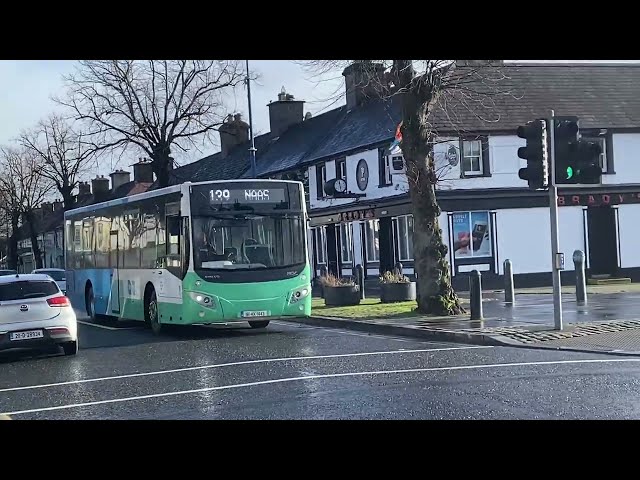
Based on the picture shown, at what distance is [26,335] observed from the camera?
50.7ft

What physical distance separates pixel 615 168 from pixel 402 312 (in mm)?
17638

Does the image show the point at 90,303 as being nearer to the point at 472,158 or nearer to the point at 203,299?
the point at 203,299

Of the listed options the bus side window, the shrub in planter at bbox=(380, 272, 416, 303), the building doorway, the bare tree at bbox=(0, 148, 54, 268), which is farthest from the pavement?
the bare tree at bbox=(0, 148, 54, 268)

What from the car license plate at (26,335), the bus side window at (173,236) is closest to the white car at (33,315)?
the car license plate at (26,335)

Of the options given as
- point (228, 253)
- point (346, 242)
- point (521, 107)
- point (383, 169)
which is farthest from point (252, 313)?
point (346, 242)

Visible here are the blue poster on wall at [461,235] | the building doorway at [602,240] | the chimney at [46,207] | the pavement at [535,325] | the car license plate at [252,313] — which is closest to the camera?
the pavement at [535,325]

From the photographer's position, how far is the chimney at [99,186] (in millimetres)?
83938

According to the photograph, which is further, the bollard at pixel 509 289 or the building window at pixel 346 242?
the building window at pixel 346 242

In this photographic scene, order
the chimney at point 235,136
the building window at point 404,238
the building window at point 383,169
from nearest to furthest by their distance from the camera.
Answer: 1. the building window at point 404,238
2. the building window at point 383,169
3. the chimney at point 235,136

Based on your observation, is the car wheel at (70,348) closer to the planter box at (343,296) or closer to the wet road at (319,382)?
the wet road at (319,382)

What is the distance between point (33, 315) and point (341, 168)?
25831 millimetres

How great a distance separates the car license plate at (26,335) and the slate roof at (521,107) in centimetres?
1715

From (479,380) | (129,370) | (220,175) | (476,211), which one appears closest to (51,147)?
(220,175)
